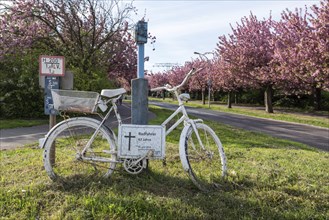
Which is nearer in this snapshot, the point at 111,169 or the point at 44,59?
the point at 111,169

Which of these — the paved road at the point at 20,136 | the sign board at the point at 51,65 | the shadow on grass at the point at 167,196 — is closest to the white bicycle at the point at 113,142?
the shadow on grass at the point at 167,196

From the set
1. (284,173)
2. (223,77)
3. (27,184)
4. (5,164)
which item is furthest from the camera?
(223,77)

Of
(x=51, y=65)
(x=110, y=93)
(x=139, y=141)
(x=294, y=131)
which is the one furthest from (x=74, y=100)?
(x=294, y=131)

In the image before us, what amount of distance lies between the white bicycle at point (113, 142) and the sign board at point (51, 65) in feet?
3.07

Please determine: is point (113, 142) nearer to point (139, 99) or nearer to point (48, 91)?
point (139, 99)

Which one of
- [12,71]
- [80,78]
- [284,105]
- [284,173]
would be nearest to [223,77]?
[284,105]

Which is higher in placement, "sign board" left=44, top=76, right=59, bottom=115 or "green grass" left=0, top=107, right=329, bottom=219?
"sign board" left=44, top=76, right=59, bottom=115

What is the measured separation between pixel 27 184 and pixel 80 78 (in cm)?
1385

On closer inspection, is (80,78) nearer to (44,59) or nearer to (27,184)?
(44,59)

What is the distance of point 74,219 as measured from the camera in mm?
3051

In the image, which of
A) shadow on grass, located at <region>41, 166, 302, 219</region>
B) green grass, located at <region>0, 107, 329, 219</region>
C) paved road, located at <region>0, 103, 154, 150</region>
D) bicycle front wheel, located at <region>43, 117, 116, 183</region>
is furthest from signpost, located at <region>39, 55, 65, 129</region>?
paved road, located at <region>0, 103, 154, 150</region>

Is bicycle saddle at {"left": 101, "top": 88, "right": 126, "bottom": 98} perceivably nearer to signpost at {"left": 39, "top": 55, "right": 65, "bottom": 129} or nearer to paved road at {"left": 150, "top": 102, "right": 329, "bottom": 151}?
signpost at {"left": 39, "top": 55, "right": 65, "bottom": 129}

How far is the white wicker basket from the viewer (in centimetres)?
401

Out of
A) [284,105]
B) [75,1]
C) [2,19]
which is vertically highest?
[75,1]
